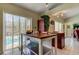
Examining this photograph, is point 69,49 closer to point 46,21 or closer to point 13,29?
point 46,21

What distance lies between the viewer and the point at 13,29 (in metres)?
1.76

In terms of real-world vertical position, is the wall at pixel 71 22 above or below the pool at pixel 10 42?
above

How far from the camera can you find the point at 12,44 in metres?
1.78

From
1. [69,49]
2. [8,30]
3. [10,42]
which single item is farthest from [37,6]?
[69,49]

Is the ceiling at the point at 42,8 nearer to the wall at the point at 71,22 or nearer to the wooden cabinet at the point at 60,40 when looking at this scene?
the wall at the point at 71,22

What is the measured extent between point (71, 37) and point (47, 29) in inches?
15.8

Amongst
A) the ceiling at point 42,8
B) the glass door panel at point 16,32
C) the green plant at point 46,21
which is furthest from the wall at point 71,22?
the glass door panel at point 16,32

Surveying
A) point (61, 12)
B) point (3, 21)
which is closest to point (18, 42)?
point (3, 21)

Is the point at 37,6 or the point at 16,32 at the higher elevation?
the point at 37,6

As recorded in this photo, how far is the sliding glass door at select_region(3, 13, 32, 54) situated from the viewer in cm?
173

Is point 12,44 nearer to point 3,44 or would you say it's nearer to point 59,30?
point 3,44

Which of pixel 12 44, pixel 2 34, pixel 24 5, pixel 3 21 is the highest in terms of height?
pixel 24 5

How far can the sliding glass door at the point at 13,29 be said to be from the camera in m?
1.73

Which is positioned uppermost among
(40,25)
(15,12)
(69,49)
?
(15,12)
